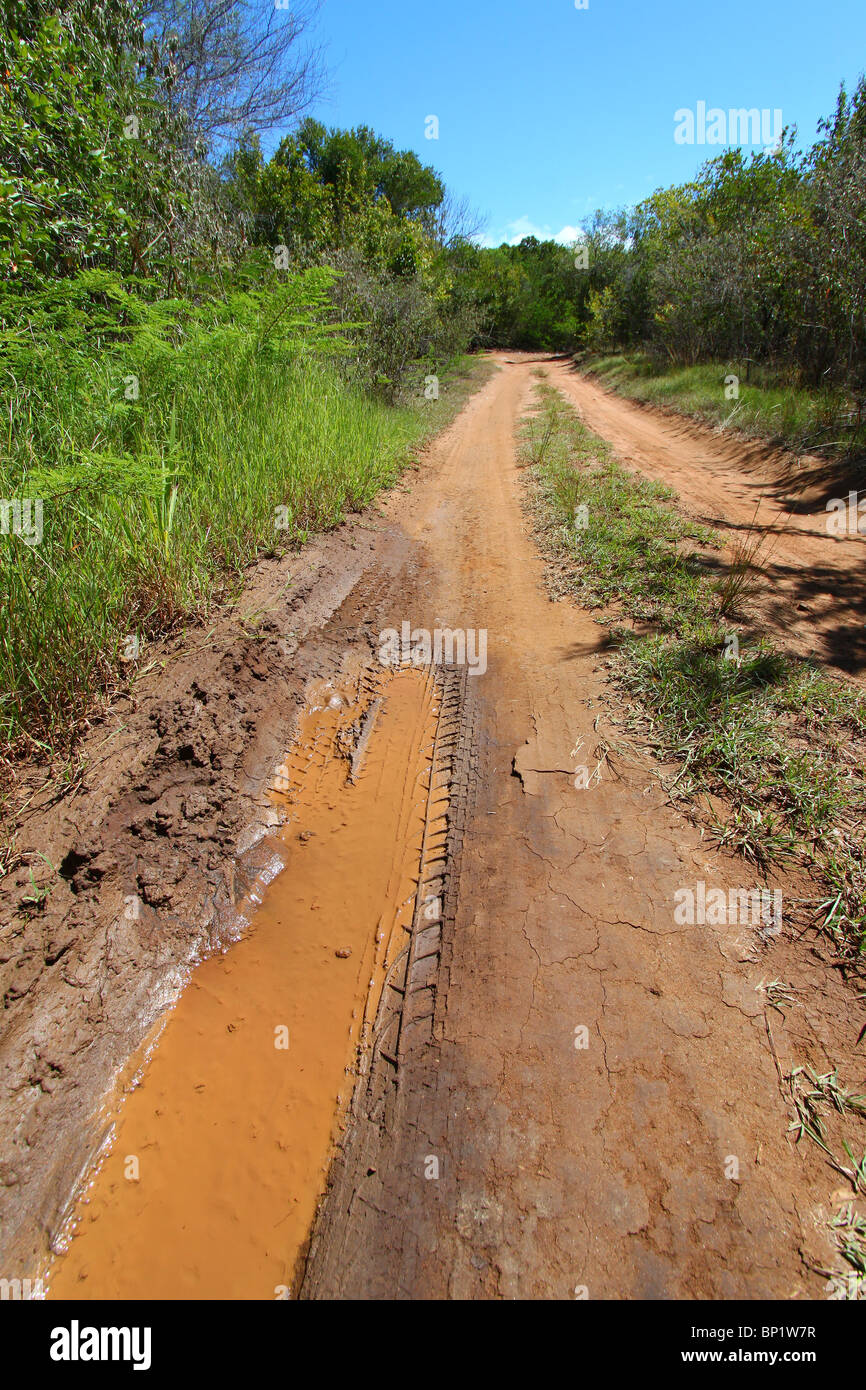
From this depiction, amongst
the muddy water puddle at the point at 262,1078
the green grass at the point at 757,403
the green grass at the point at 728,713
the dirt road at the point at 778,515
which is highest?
the green grass at the point at 757,403

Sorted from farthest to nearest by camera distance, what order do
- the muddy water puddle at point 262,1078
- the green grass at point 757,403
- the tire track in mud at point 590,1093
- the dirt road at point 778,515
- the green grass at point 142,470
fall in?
the green grass at point 757,403
the dirt road at point 778,515
the green grass at point 142,470
the muddy water puddle at point 262,1078
the tire track in mud at point 590,1093

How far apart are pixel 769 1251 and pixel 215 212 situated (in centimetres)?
1131

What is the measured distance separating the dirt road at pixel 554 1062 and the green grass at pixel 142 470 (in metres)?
0.52

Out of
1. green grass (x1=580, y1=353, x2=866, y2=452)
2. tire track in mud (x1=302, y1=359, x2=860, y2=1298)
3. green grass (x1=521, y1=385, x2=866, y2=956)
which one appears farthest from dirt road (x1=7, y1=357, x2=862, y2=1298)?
green grass (x1=580, y1=353, x2=866, y2=452)

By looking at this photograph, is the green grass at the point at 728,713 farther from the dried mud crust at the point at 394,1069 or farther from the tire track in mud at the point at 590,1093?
the dried mud crust at the point at 394,1069

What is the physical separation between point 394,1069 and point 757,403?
1109 centimetres

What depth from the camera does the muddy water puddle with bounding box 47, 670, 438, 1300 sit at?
5.16 ft

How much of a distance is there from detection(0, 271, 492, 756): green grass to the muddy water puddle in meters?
1.28

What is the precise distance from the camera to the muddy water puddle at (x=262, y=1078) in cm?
157

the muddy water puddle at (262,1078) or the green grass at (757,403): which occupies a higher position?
the green grass at (757,403)

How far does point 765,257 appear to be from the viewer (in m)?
10.5

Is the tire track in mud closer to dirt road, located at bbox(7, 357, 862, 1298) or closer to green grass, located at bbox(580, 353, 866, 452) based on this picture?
dirt road, located at bbox(7, 357, 862, 1298)

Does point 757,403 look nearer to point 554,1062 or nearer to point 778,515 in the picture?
point 778,515

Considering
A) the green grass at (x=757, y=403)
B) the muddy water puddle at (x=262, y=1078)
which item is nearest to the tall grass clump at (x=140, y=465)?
the muddy water puddle at (x=262, y=1078)
